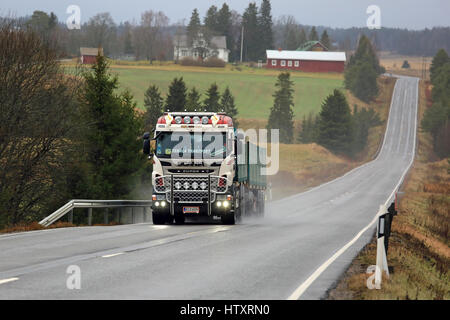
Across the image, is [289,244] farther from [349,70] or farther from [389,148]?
[349,70]

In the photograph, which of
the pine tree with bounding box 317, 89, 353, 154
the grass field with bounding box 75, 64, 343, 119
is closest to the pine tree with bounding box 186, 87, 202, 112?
the pine tree with bounding box 317, 89, 353, 154

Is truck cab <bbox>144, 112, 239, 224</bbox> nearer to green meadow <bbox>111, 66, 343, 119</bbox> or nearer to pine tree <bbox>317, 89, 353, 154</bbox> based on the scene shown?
pine tree <bbox>317, 89, 353, 154</bbox>

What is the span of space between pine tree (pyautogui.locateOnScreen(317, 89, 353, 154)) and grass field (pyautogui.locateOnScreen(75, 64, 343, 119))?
19606 millimetres

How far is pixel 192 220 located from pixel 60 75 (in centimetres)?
1258

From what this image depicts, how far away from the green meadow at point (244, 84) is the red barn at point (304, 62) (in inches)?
707

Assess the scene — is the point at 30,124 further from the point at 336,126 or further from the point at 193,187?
the point at 336,126

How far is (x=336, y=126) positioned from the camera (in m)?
108

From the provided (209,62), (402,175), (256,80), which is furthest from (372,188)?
(209,62)

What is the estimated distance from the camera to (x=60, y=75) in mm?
36438

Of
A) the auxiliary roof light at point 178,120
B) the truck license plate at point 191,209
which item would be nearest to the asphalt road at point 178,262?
the truck license plate at point 191,209

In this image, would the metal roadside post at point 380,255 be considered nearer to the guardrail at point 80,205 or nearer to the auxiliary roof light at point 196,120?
the guardrail at point 80,205

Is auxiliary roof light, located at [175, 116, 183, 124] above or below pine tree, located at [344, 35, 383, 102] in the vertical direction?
above

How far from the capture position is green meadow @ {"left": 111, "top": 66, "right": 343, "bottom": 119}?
134 metres

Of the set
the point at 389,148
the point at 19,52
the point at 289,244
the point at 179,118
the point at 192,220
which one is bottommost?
the point at 389,148
